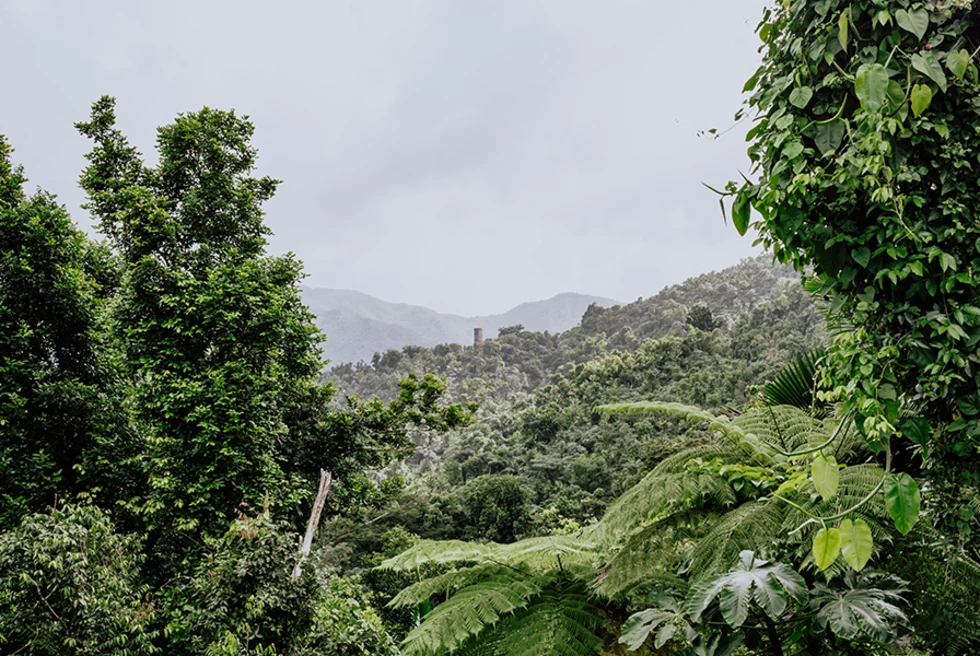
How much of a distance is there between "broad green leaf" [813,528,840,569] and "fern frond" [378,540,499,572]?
2129mm

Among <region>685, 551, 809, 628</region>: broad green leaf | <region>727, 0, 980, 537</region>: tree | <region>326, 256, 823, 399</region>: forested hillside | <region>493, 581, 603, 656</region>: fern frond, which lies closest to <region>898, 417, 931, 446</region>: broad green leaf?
<region>727, 0, 980, 537</region>: tree

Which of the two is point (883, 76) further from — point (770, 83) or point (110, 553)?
point (110, 553)

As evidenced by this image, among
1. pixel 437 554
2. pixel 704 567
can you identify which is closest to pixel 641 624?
pixel 704 567

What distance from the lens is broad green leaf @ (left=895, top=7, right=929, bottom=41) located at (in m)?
1.24

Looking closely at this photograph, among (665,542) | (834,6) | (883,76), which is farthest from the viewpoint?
(665,542)

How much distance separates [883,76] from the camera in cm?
114

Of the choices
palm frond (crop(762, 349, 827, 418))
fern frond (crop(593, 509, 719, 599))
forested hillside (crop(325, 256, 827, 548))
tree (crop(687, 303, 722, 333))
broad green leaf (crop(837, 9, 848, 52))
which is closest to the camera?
broad green leaf (crop(837, 9, 848, 52))

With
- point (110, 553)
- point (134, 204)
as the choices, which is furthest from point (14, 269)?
point (110, 553)

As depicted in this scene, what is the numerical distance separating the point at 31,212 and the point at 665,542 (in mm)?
6495

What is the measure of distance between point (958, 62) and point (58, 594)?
5.00 m

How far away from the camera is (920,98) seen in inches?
47.0

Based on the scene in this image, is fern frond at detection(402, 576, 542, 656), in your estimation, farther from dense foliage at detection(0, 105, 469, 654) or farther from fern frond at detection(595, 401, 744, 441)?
dense foliage at detection(0, 105, 469, 654)

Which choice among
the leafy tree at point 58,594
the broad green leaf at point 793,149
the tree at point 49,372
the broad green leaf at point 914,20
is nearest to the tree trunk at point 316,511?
the leafy tree at point 58,594

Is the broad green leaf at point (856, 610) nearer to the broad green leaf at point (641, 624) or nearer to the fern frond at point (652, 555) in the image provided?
the broad green leaf at point (641, 624)
